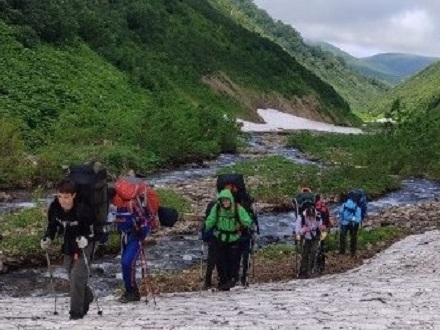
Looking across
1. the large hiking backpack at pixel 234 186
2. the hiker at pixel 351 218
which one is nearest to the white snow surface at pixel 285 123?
the hiker at pixel 351 218

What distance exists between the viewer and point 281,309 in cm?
1124

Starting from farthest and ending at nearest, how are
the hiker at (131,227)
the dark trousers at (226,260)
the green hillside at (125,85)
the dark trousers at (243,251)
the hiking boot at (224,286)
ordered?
the green hillside at (125,85) → the hiking boot at (224,286) → the dark trousers at (243,251) → the dark trousers at (226,260) → the hiker at (131,227)

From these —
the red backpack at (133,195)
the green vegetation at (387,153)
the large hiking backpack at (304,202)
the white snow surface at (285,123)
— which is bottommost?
the large hiking backpack at (304,202)

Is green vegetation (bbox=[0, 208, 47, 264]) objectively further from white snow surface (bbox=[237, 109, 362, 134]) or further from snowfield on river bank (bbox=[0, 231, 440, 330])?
white snow surface (bbox=[237, 109, 362, 134])

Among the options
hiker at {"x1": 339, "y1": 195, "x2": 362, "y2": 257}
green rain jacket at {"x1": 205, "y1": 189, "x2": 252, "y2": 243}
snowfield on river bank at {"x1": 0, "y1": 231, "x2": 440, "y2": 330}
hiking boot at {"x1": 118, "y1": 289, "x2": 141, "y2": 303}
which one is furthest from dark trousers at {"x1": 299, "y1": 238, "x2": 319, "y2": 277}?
hiking boot at {"x1": 118, "y1": 289, "x2": 141, "y2": 303}

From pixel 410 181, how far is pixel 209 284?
95.5 ft

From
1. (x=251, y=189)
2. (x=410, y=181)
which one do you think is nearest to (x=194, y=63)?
(x=410, y=181)

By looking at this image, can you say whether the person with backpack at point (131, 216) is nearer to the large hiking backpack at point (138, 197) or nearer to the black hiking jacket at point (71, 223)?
the large hiking backpack at point (138, 197)

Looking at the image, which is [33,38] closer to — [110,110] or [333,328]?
[110,110]

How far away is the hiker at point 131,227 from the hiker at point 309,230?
5.37 meters

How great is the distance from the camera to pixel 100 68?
188 feet

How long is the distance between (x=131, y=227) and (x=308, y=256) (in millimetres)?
6512

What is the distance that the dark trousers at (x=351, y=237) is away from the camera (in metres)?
20.2

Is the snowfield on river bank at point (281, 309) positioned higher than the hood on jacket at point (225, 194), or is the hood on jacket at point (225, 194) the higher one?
the hood on jacket at point (225, 194)
